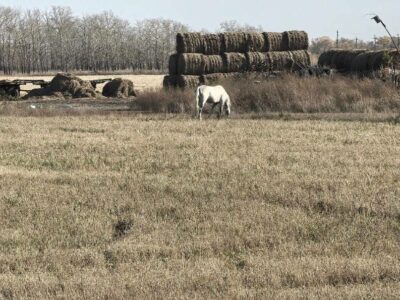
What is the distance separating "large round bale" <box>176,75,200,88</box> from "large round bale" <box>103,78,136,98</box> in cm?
852

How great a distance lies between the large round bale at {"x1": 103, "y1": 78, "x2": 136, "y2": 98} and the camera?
119 ft

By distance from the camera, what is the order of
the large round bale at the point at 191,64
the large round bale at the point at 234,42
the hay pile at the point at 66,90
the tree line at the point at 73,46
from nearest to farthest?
the large round bale at the point at 191,64, the large round bale at the point at 234,42, the hay pile at the point at 66,90, the tree line at the point at 73,46

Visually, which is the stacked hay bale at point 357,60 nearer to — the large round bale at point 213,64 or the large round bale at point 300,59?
the large round bale at point 300,59

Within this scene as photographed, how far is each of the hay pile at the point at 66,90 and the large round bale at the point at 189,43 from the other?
8740 millimetres

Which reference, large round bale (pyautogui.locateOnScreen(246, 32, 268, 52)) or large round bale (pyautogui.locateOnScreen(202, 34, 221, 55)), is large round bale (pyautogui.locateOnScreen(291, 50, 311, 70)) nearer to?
large round bale (pyautogui.locateOnScreen(246, 32, 268, 52))

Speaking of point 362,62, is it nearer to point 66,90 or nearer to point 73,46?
point 66,90

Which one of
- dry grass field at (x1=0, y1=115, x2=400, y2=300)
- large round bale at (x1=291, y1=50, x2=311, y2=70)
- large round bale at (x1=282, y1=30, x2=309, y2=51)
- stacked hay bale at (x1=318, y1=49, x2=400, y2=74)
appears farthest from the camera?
large round bale at (x1=282, y1=30, x2=309, y2=51)

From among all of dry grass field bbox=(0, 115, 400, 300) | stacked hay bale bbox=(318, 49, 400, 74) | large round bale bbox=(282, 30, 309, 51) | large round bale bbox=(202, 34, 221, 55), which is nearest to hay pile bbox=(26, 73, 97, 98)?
large round bale bbox=(202, 34, 221, 55)

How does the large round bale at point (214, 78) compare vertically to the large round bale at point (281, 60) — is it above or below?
below

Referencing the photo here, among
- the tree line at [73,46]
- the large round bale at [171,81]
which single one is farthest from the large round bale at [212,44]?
the tree line at [73,46]

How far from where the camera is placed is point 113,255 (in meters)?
6.59

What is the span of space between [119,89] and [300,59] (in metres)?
11.2

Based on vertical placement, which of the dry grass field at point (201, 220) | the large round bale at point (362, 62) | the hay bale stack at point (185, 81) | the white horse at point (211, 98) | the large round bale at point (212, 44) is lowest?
the dry grass field at point (201, 220)

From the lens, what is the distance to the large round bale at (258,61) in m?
29.6
